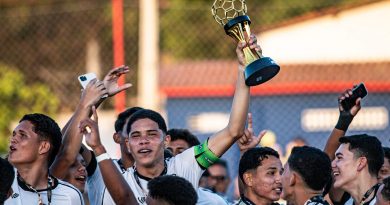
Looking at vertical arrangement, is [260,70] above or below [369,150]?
above

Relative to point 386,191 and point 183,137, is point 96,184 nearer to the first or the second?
point 183,137

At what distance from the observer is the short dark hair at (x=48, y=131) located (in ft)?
25.3

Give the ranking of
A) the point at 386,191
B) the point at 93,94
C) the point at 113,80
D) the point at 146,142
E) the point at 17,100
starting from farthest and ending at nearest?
the point at 17,100
the point at 113,80
the point at 93,94
the point at 146,142
the point at 386,191

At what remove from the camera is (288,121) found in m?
15.0

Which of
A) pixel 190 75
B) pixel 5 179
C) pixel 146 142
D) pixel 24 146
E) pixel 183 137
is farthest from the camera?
pixel 190 75

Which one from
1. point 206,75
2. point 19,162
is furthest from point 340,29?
point 19,162

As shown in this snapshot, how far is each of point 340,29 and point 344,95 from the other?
11269mm

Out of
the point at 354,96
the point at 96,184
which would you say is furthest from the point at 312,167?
the point at 96,184

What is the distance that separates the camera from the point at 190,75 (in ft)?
56.2

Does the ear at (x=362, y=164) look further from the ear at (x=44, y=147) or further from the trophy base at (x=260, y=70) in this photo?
the ear at (x=44, y=147)

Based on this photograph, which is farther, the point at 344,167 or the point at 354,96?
the point at 354,96

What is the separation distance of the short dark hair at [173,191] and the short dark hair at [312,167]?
1.61 m

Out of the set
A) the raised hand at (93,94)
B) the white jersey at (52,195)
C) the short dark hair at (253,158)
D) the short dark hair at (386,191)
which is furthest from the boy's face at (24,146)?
the short dark hair at (386,191)

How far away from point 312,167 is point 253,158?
17.0 inches
